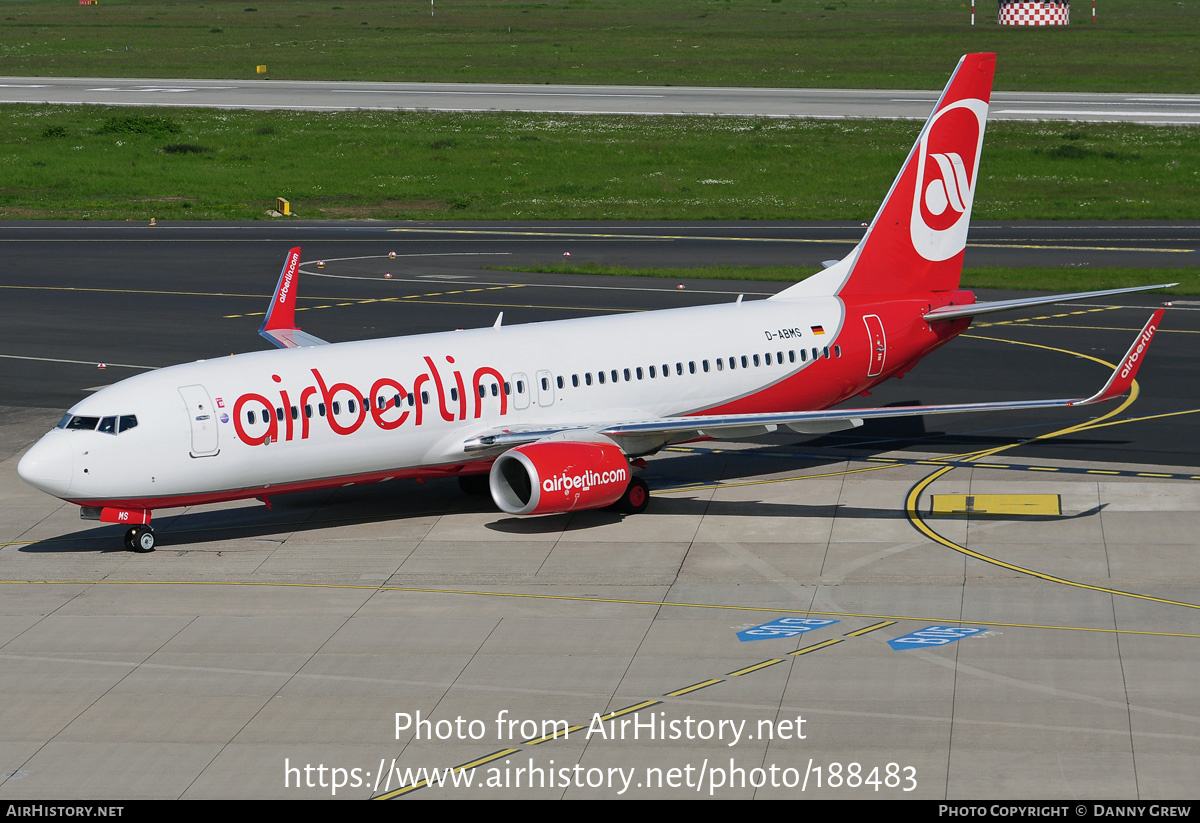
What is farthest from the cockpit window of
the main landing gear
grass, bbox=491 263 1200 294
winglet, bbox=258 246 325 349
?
grass, bbox=491 263 1200 294

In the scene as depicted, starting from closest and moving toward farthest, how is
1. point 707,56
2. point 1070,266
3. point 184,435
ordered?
point 184,435
point 1070,266
point 707,56

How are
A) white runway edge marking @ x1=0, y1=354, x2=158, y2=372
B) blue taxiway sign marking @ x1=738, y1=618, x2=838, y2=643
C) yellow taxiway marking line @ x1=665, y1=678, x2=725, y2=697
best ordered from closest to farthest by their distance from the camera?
yellow taxiway marking line @ x1=665, y1=678, x2=725, y2=697 → blue taxiway sign marking @ x1=738, y1=618, x2=838, y2=643 → white runway edge marking @ x1=0, y1=354, x2=158, y2=372

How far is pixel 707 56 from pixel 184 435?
443ft

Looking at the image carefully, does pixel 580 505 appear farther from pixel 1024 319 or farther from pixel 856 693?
pixel 1024 319

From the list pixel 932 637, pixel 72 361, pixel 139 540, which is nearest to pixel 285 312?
pixel 139 540

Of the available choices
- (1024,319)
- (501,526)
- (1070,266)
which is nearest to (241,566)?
(501,526)

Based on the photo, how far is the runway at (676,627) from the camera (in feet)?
71.8

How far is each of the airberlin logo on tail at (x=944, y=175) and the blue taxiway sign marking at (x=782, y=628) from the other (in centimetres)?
1550

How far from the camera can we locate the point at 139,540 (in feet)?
108

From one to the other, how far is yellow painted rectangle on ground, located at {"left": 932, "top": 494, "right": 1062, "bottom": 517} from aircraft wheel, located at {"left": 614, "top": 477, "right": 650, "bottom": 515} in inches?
267

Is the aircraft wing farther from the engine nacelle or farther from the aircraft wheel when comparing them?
the aircraft wheel

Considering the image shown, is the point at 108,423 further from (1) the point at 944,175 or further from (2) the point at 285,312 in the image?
(1) the point at 944,175

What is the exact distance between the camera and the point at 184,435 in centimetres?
3162

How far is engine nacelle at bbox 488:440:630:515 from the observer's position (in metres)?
32.5
